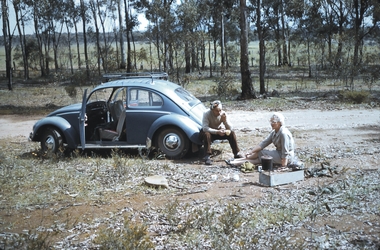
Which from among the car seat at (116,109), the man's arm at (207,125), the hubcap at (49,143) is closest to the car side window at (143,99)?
the car seat at (116,109)

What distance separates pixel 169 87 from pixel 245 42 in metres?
10.3

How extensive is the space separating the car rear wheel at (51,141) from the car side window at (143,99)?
177 cm

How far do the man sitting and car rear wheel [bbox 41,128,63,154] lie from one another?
3.19 metres

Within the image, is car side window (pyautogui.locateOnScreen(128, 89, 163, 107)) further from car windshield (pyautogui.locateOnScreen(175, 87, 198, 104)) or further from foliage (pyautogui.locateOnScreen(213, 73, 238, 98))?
foliage (pyautogui.locateOnScreen(213, 73, 238, 98))

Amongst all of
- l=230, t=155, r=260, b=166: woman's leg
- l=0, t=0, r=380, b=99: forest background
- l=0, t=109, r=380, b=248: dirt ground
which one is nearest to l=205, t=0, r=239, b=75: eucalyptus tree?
l=0, t=0, r=380, b=99: forest background

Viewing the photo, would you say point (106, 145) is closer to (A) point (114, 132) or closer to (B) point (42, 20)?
(A) point (114, 132)

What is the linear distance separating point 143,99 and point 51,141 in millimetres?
2250

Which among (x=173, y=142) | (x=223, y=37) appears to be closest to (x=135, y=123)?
(x=173, y=142)

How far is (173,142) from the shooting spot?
880 centimetres

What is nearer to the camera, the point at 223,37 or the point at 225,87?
the point at 225,87

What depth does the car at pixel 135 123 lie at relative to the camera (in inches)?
346

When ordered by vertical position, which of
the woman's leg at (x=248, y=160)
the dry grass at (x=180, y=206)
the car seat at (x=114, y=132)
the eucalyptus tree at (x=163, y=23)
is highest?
the eucalyptus tree at (x=163, y=23)

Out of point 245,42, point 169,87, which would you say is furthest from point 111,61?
point 169,87

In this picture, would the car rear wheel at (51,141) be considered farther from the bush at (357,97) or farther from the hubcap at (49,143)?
the bush at (357,97)
